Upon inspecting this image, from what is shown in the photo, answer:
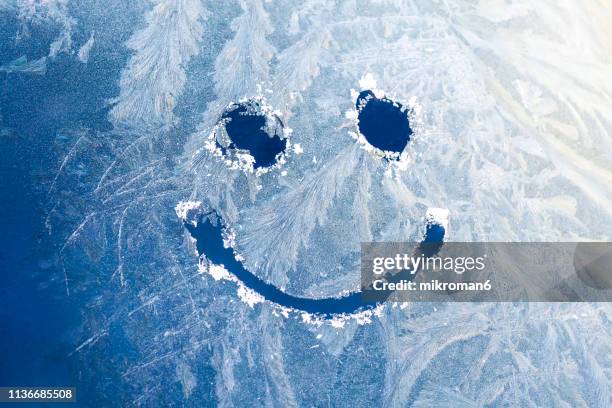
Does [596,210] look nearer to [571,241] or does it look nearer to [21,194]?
[571,241]

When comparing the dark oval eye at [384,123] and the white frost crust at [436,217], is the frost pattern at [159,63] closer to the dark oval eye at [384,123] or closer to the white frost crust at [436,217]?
the dark oval eye at [384,123]

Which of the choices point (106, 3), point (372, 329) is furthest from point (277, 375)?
point (106, 3)

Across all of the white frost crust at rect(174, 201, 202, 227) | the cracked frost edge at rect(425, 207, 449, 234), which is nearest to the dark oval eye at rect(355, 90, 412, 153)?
the cracked frost edge at rect(425, 207, 449, 234)

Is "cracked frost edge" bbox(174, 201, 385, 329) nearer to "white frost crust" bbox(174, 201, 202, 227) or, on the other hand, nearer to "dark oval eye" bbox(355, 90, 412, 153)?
"white frost crust" bbox(174, 201, 202, 227)

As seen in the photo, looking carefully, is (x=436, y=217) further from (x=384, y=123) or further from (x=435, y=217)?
(x=384, y=123)

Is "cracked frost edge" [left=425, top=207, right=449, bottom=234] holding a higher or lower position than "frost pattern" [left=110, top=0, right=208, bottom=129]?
lower
